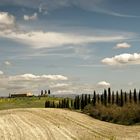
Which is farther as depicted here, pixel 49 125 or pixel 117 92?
pixel 117 92

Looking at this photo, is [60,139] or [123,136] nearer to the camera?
[60,139]

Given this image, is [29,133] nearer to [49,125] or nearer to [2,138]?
[2,138]

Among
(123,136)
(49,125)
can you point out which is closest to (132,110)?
(49,125)

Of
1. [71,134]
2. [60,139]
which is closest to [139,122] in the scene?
[71,134]

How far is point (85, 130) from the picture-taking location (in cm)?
5200

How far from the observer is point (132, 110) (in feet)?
236

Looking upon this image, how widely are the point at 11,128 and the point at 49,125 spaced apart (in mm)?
6476

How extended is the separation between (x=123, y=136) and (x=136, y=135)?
1824mm

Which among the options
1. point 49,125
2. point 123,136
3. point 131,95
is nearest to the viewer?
point 123,136

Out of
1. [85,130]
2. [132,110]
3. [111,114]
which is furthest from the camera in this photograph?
[111,114]

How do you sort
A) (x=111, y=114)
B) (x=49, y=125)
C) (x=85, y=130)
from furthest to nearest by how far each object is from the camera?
(x=111, y=114)
(x=49, y=125)
(x=85, y=130)

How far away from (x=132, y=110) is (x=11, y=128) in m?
27.7

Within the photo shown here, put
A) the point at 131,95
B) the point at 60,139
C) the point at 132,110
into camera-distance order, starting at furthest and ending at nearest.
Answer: the point at 131,95 → the point at 132,110 → the point at 60,139

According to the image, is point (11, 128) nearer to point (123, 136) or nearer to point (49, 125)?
point (49, 125)
